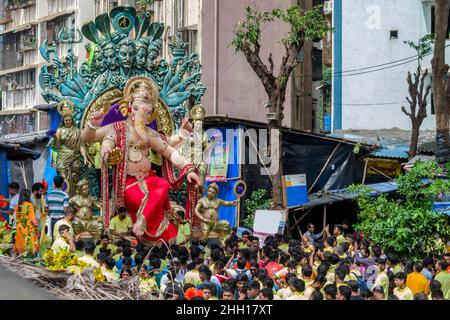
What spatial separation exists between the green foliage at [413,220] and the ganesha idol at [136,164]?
493 centimetres

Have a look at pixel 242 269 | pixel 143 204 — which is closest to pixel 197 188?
pixel 143 204

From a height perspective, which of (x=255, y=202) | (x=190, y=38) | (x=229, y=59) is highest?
(x=190, y=38)

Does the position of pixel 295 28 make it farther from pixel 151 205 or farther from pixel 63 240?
pixel 63 240

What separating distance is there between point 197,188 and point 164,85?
2.48 meters

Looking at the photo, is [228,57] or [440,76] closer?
[440,76]

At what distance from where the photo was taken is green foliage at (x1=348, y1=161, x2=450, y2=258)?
49.5ft

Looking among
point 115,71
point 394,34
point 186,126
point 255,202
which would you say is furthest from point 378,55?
point 115,71

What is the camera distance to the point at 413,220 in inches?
594

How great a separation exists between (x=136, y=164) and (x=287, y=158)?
6.18 metres

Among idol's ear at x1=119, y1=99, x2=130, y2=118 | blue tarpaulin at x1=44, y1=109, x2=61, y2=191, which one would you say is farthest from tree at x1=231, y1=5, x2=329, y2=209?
blue tarpaulin at x1=44, y1=109, x2=61, y2=191

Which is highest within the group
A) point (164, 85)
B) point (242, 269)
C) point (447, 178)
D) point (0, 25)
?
point (0, 25)

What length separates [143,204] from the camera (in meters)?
19.7

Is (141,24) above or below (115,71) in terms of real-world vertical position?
above
